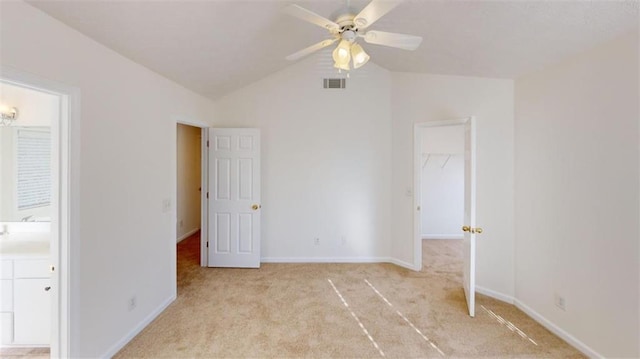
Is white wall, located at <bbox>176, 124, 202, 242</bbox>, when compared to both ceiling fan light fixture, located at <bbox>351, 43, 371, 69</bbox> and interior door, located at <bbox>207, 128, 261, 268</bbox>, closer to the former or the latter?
interior door, located at <bbox>207, 128, 261, 268</bbox>

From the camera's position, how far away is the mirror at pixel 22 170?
2426 millimetres

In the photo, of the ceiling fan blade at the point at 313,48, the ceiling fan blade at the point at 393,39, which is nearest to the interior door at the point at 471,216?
the ceiling fan blade at the point at 393,39

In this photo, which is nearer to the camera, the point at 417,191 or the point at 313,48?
the point at 313,48

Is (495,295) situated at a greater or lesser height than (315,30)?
lesser

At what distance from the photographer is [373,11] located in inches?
59.8

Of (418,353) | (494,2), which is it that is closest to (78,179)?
(418,353)

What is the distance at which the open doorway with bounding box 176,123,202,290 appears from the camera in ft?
17.7

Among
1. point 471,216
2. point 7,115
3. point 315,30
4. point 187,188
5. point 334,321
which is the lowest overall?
point 334,321

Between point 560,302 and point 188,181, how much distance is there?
6.30 meters

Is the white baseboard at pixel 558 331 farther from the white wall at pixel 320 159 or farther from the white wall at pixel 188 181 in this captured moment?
the white wall at pixel 188 181

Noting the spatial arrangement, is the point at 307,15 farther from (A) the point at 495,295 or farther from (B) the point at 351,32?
(A) the point at 495,295

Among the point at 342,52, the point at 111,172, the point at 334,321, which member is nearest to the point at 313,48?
the point at 342,52

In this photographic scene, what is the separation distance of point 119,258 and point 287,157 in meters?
2.53

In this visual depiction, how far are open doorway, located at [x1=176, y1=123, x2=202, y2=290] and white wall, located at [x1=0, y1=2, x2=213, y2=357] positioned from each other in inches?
97.5
